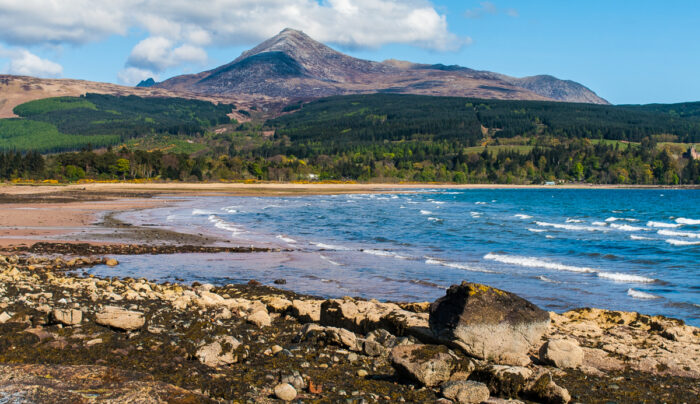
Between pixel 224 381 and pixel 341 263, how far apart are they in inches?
637

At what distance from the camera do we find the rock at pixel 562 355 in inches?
341

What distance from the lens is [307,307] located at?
37.4 feet

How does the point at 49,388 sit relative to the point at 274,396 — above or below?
above

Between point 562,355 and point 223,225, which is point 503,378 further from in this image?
point 223,225

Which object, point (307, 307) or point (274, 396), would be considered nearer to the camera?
point (274, 396)

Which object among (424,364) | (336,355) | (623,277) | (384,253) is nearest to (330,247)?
(384,253)

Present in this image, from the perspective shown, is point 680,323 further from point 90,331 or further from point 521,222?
point 521,222

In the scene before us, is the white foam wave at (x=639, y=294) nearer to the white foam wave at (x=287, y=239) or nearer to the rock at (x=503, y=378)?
the rock at (x=503, y=378)

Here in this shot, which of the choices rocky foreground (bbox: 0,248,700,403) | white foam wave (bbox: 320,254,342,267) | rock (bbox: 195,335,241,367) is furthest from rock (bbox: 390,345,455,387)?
white foam wave (bbox: 320,254,342,267)

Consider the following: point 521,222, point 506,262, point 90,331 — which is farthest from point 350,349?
Answer: point 521,222

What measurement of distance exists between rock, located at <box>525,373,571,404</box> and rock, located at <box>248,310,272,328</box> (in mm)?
5294

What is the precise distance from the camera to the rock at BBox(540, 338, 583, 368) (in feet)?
28.5

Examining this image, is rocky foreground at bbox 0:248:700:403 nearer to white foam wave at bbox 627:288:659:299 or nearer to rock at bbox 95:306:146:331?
rock at bbox 95:306:146:331

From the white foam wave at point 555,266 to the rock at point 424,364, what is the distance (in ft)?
51.9
